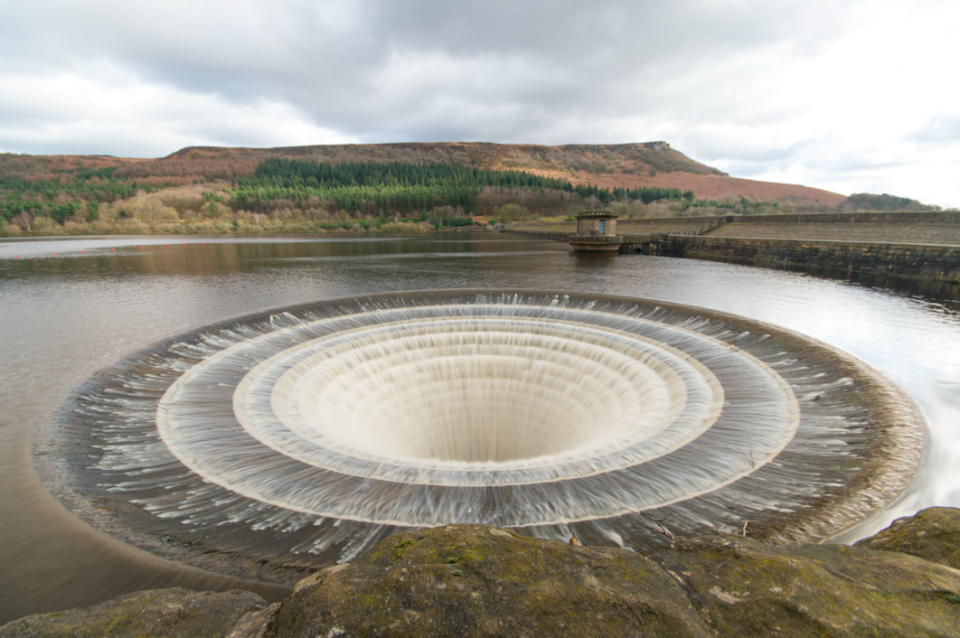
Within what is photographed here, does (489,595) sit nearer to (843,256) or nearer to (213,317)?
(213,317)

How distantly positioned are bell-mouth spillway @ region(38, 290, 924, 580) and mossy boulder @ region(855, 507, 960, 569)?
1819 mm

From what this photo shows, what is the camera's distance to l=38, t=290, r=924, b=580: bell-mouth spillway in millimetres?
5355

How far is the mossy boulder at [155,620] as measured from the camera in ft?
8.33

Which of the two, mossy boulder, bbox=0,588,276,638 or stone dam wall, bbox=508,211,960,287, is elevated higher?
stone dam wall, bbox=508,211,960,287

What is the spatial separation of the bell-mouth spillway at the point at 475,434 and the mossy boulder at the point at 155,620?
1822 mm

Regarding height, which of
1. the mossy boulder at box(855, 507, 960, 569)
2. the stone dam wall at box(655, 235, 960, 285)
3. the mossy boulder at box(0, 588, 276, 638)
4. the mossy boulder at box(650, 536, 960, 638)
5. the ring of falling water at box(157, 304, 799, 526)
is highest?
the stone dam wall at box(655, 235, 960, 285)

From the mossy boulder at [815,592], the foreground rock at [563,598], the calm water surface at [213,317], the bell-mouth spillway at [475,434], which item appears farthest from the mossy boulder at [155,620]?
the mossy boulder at [815,592]

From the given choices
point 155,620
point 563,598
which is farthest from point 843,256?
Answer: point 155,620

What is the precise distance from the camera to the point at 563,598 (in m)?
2.42

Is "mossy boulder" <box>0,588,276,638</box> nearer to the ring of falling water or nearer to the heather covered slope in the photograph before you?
the ring of falling water

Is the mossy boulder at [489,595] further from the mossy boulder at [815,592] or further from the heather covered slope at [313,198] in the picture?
the heather covered slope at [313,198]

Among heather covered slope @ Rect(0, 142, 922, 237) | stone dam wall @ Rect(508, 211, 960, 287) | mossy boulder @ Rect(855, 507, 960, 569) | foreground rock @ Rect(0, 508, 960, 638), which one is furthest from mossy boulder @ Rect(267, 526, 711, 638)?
heather covered slope @ Rect(0, 142, 922, 237)

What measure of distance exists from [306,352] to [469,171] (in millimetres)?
151187

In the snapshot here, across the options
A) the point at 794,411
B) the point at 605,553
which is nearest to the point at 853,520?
the point at 794,411
